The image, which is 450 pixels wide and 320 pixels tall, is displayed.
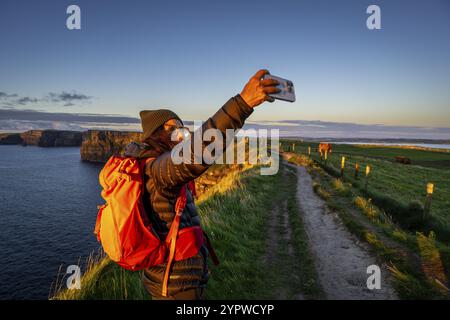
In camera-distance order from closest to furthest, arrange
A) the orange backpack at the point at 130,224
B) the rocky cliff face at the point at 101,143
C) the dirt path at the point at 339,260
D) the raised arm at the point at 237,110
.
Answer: the raised arm at the point at 237,110, the orange backpack at the point at 130,224, the dirt path at the point at 339,260, the rocky cliff face at the point at 101,143

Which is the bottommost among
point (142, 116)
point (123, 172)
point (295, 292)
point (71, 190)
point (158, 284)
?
point (71, 190)

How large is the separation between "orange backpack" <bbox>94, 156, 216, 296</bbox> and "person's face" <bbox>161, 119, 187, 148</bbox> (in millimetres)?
348

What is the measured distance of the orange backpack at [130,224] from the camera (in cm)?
192

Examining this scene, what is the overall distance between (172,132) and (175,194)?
0.59m

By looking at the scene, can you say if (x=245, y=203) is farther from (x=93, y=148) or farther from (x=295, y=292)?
(x=93, y=148)

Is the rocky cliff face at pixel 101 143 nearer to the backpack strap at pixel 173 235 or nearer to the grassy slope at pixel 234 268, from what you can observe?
the grassy slope at pixel 234 268

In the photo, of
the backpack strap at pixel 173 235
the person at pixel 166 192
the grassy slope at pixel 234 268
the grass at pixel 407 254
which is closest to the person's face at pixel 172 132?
the person at pixel 166 192

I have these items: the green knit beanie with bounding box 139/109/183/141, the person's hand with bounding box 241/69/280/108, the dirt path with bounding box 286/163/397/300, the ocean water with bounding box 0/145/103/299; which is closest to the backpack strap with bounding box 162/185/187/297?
the green knit beanie with bounding box 139/109/183/141

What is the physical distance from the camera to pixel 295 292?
5.36 metres

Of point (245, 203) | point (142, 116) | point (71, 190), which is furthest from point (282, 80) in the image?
point (71, 190)

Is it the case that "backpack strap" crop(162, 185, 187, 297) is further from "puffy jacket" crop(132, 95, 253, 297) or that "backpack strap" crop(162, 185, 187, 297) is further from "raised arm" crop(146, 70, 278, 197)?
"raised arm" crop(146, 70, 278, 197)

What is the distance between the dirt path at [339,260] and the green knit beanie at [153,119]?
4.90 metres

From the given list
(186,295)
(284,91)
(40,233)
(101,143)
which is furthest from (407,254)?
(101,143)

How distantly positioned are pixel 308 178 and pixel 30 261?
25.4 m
